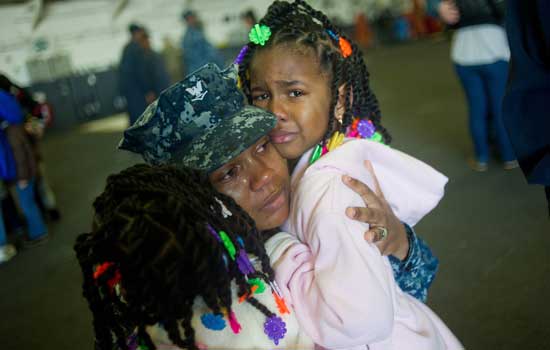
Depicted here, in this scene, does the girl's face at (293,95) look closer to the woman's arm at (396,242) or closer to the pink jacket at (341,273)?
the pink jacket at (341,273)

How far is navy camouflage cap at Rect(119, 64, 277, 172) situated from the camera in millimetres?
1146

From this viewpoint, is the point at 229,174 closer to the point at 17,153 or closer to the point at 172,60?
the point at 17,153

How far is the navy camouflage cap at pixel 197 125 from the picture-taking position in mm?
1146

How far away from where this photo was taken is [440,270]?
2869 mm

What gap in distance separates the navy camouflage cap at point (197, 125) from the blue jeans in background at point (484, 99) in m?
3.28

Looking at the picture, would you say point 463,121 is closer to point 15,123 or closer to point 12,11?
point 15,123

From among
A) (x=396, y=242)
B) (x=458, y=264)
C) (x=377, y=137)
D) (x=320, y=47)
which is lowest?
(x=458, y=264)

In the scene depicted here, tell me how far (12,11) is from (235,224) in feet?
42.3

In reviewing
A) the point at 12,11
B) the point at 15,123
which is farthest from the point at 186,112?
the point at 12,11

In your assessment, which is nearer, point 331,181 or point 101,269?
point 101,269

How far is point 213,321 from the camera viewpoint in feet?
3.08

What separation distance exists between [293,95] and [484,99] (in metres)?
3.18

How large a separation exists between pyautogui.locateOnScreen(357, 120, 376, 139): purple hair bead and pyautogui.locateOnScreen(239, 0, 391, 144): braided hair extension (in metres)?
0.04

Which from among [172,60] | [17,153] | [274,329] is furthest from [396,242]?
[172,60]
